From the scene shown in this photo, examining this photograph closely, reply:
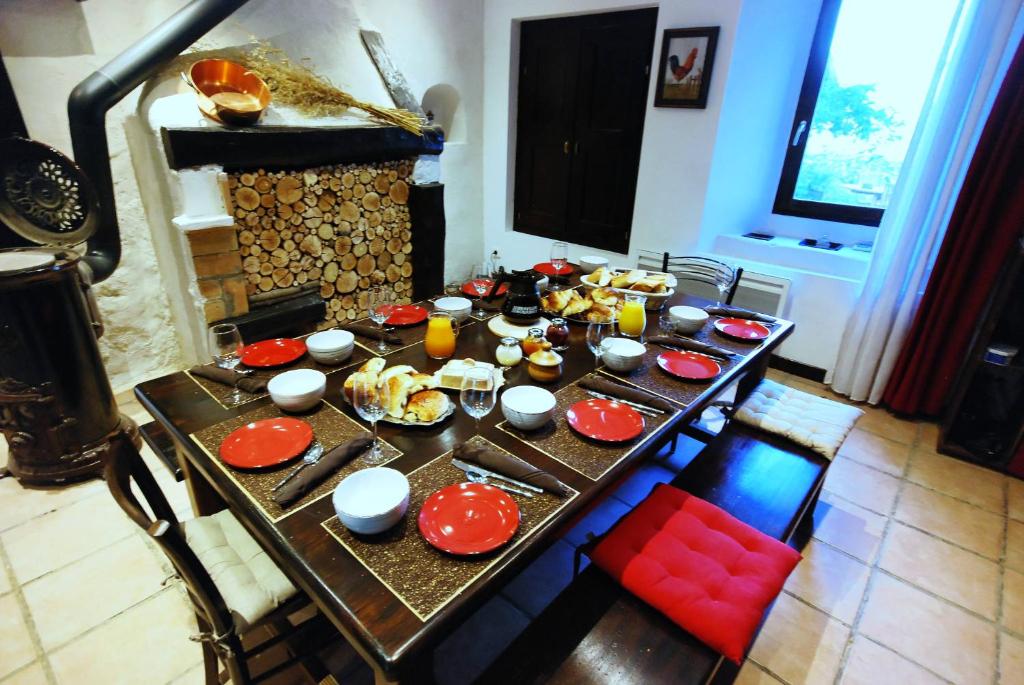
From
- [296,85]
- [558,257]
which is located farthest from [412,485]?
[296,85]

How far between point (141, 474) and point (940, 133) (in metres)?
3.31

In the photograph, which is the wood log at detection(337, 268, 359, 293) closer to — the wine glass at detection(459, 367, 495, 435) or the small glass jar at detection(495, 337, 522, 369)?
the small glass jar at detection(495, 337, 522, 369)

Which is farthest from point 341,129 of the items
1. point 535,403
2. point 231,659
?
point 231,659

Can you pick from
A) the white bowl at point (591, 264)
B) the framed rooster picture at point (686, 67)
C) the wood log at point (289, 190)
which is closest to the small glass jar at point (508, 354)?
the white bowl at point (591, 264)

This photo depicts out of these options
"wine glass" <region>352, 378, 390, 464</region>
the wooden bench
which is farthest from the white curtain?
"wine glass" <region>352, 378, 390, 464</region>

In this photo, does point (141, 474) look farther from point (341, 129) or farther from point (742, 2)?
point (742, 2)

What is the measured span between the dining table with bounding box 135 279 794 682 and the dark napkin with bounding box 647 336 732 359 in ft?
0.12

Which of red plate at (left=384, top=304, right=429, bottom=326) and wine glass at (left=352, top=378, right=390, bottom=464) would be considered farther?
red plate at (left=384, top=304, right=429, bottom=326)

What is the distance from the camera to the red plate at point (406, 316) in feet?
5.99

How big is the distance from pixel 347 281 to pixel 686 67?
2.32 m

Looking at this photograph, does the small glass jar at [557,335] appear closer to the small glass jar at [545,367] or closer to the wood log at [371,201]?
the small glass jar at [545,367]

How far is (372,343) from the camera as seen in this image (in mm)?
1697

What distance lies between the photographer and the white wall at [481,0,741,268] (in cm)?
285

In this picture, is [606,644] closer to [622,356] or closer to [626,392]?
[626,392]
